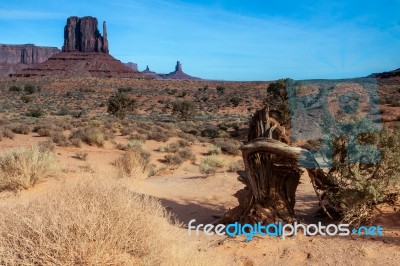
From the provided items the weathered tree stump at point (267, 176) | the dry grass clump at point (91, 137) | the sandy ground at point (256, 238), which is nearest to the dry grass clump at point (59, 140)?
the dry grass clump at point (91, 137)

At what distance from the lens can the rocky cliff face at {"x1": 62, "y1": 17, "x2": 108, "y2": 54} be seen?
470 feet

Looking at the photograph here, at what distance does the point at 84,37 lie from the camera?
144 meters

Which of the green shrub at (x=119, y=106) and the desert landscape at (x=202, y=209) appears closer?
the desert landscape at (x=202, y=209)

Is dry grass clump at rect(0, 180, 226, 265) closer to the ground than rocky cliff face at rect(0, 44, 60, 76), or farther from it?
closer to the ground

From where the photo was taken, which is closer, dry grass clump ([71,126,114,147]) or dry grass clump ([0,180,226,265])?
dry grass clump ([0,180,226,265])

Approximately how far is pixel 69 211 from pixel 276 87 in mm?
28235

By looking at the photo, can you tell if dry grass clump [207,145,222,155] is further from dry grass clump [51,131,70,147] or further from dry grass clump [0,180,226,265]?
dry grass clump [0,180,226,265]

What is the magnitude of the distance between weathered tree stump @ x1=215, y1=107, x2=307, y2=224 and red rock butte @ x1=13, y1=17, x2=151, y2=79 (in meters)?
104

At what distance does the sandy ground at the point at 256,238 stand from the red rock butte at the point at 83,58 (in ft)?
328

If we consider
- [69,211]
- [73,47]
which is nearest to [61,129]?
[69,211]

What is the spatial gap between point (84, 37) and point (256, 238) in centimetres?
15057

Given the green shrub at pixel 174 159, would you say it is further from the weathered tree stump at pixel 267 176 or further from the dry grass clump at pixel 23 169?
the weathered tree stump at pixel 267 176

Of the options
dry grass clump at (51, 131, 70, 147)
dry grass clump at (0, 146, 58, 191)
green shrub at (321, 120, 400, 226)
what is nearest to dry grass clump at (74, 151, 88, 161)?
dry grass clump at (51, 131, 70, 147)

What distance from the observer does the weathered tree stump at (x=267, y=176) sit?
20.3ft
